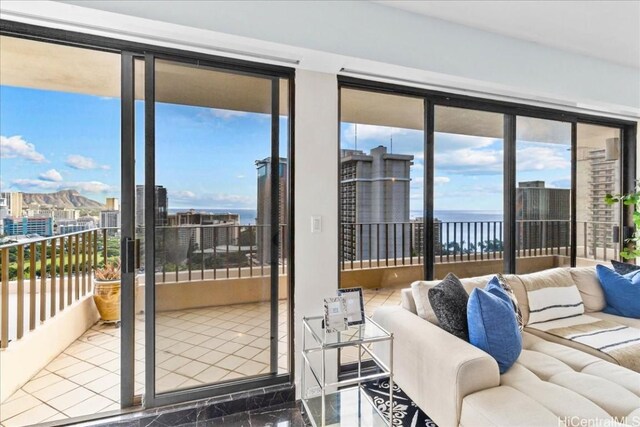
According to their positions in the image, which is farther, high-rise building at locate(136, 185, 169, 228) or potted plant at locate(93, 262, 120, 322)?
potted plant at locate(93, 262, 120, 322)

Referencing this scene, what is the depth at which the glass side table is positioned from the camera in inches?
70.9

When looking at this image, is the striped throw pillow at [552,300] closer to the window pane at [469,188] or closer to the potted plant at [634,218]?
the window pane at [469,188]

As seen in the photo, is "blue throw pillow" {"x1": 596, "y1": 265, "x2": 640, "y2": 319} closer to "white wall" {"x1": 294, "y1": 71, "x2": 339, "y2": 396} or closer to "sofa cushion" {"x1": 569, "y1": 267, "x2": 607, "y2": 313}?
"sofa cushion" {"x1": 569, "y1": 267, "x2": 607, "y2": 313}

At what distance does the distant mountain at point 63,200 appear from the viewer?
8.26ft

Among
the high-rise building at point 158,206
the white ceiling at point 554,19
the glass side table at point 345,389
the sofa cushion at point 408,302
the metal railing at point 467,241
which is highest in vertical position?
the white ceiling at point 554,19

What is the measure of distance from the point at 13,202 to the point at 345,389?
9.03 ft

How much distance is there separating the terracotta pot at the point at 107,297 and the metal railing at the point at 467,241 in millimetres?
2379

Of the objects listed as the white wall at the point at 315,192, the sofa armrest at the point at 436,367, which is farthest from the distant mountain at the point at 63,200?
the sofa armrest at the point at 436,367

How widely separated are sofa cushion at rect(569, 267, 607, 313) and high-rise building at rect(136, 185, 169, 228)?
3.33 m

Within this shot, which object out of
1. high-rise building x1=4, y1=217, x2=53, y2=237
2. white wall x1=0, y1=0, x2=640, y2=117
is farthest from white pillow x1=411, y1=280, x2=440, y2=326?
high-rise building x1=4, y1=217, x2=53, y2=237

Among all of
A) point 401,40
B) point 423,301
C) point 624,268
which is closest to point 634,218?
point 624,268

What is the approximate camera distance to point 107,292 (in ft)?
10.8

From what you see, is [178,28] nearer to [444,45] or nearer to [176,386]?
[444,45]

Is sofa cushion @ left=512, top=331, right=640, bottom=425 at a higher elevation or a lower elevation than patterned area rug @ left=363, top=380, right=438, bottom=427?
higher
